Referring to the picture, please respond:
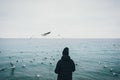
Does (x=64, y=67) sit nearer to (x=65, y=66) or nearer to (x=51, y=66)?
(x=65, y=66)

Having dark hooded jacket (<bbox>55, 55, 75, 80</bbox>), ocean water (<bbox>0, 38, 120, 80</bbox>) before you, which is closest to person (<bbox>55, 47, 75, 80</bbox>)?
dark hooded jacket (<bbox>55, 55, 75, 80</bbox>)

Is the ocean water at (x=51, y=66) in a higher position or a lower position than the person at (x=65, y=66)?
lower

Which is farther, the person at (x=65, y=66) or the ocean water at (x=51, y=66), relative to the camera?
the ocean water at (x=51, y=66)

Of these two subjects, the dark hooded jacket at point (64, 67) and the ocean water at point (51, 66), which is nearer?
the dark hooded jacket at point (64, 67)

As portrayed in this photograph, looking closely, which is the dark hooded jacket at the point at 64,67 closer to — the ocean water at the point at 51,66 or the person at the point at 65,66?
the person at the point at 65,66

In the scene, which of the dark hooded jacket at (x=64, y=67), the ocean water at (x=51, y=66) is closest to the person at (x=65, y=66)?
the dark hooded jacket at (x=64, y=67)

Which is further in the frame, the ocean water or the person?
the ocean water

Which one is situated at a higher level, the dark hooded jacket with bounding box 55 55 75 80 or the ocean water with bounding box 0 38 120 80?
the dark hooded jacket with bounding box 55 55 75 80

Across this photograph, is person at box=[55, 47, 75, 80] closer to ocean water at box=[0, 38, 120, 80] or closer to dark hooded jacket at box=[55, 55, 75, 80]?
dark hooded jacket at box=[55, 55, 75, 80]

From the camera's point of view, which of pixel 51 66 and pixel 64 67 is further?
pixel 51 66

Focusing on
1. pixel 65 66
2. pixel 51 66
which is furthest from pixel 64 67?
pixel 51 66

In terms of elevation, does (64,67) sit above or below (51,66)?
above

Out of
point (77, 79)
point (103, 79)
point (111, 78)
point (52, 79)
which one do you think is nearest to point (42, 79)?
point (52, 79)

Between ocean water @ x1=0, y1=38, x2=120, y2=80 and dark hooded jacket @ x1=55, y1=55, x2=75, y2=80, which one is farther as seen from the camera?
ocean water @ x1=0, y1=38, x2=120, y2=80
